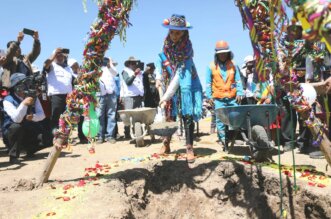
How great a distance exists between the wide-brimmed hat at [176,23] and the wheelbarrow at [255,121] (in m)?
1.30

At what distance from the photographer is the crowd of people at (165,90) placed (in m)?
5.01

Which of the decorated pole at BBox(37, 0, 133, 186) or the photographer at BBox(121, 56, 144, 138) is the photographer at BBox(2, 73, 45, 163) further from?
the photographer at BBox(121, 56, 144, 138)

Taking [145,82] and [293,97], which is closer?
[293,97]

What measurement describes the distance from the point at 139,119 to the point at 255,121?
3122mm

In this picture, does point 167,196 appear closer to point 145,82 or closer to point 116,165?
point 116,165

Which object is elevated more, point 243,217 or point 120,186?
point 120,186

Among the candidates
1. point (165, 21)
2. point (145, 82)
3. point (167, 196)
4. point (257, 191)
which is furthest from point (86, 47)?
point (145, 82)

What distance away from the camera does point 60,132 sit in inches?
165

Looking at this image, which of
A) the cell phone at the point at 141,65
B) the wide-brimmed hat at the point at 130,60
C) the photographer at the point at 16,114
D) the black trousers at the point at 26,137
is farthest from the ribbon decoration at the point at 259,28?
the cell phone at the point at 141,65

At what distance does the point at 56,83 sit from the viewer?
7039 millimetres

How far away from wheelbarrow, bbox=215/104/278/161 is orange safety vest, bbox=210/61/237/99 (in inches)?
38.8

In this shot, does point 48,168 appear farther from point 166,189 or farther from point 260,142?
point 260,142

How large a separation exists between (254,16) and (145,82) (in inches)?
238

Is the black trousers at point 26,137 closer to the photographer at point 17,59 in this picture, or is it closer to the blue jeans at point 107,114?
the photographer at point 17,59
